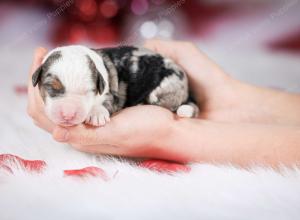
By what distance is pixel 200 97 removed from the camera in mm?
2408

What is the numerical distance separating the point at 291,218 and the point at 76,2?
3126 millimetres

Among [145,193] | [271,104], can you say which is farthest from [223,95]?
[145,193]

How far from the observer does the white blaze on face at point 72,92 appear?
66.9 inches

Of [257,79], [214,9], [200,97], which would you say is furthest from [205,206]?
[214,9]

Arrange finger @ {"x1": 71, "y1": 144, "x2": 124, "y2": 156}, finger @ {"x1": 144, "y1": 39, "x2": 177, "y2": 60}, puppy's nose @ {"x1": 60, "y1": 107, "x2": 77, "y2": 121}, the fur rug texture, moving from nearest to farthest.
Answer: the fur rug texture < puppy's nose @ {"x1": 60, "y1": 107, "x2": 77, "y2": 121} < finger @ {"x1": 71, "y1": 144, "x2": 124, "y2": 156} < finger @ {"x1": 144, "y1": 39, "x2": 177, "y2": 60}

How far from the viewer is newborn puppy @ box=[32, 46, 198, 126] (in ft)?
5.72

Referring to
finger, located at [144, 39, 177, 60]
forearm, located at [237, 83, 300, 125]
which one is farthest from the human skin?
finger, located at [144, 39, 177, 60]

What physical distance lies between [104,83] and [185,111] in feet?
1.33

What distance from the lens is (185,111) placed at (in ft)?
6.90

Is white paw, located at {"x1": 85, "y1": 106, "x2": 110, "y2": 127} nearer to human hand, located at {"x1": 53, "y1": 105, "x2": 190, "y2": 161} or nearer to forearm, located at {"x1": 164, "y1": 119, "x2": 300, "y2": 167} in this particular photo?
human hand, located at {"x1": 53, "y1": 105, "x2": 190, "y2": 161}

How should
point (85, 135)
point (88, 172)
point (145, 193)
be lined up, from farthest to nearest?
point (85, 135) → point (88, 172) → point (145, 193)

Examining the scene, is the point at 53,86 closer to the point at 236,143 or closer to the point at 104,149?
the point at 104,149

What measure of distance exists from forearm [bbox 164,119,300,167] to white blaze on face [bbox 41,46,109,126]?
0.36m

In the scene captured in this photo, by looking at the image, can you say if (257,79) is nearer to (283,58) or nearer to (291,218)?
(283,58)
